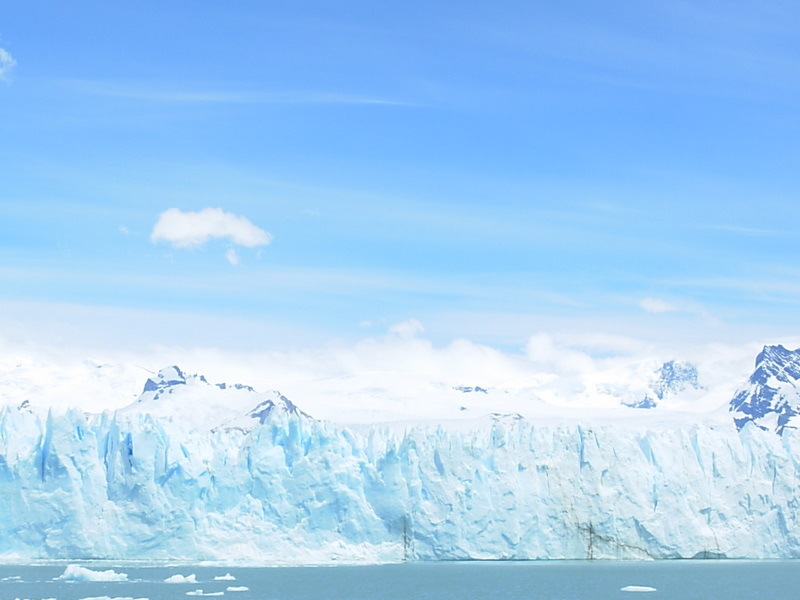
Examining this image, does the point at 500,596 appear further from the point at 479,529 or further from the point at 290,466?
the point at 290,466

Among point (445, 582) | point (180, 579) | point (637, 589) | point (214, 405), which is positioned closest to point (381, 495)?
point (445, 582)

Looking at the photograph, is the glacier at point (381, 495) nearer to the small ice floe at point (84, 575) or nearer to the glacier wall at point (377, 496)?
the glacier wall at point (377, 496)

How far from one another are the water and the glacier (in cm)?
106

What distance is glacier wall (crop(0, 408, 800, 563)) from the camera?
4969 cm

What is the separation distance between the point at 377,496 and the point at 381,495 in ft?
0.60

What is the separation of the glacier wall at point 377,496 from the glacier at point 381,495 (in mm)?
61

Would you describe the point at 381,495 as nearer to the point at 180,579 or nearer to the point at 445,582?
the point at 445,582

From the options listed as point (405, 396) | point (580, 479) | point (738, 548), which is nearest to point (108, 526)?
point (580, 479)

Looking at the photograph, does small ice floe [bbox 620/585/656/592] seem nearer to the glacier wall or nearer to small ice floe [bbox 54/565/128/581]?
the glacier wall

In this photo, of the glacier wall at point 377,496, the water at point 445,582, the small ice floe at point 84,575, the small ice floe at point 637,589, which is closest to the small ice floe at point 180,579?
the water at point 445,582

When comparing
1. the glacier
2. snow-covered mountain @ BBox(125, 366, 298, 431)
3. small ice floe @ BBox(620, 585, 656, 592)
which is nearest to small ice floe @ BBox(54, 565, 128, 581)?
the glacier

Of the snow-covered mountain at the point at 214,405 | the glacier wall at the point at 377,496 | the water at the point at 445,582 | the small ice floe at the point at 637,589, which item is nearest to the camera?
the water at the point at 445,582

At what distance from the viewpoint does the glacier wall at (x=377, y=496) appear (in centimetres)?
4969

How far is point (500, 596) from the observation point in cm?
3972
